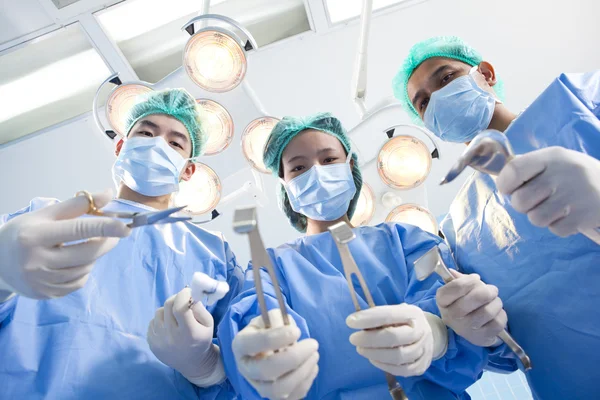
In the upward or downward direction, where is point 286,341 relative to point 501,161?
downward

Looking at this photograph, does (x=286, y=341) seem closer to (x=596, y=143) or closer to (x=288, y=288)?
(x=288, y=288)

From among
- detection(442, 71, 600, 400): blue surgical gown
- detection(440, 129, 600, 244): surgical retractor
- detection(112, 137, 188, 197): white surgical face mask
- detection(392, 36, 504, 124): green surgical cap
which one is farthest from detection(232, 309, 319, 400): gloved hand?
detection(392, 36, 504, 124): green surgical cap

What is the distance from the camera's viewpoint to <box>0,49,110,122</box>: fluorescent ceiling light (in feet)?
7.66

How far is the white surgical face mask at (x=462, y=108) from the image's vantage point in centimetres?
162

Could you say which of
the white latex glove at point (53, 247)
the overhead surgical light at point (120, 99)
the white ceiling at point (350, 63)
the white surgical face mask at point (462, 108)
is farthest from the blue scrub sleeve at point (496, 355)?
the overhead surgical light at point (120, 99)

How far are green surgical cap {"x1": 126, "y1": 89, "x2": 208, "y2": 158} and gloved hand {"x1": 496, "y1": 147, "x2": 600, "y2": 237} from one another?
1.34 meters

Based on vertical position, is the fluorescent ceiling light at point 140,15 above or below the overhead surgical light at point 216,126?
above

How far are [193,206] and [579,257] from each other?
157cm

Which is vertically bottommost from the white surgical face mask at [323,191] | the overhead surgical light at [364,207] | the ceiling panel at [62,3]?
the white surgical face mask at [323,191]

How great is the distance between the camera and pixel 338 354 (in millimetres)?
1216

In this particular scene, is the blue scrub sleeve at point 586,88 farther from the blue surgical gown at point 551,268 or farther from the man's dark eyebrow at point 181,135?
the man's dark eyebrow at point 181,135

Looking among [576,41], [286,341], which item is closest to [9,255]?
[286,341]

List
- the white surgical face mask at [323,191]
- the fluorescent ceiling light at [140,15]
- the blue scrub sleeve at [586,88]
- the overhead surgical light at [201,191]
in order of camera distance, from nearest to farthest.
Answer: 1. the blue scrub sleeve at [586,88]
2. the white surgical face mask at [323,191]
3. the overhead surgical light at [201,191]
4. the fluorescent ceiling light at [140,15]

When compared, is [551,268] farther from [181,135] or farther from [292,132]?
[181,135]
